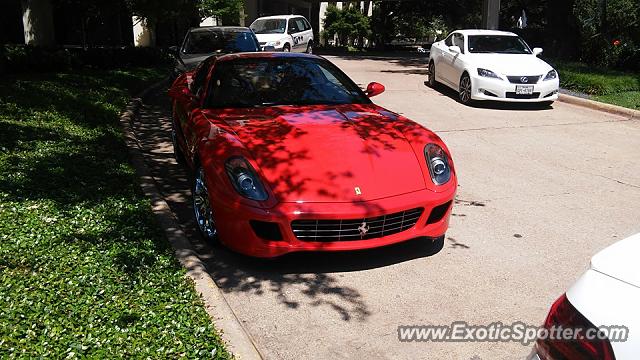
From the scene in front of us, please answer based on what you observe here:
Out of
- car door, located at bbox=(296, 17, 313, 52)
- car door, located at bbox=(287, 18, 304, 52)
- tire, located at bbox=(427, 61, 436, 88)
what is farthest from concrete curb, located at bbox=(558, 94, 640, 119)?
car door, located at bbox=(296, 17, 313, 52)

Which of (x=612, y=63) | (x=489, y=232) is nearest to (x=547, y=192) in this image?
(x=489, y=232)

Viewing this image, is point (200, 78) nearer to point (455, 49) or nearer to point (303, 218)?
point (303, 218)

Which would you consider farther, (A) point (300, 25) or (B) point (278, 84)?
→ (A) point (300, 25)

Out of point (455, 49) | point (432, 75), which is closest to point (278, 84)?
point (455, 49)

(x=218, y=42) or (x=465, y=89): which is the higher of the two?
(x=218, y=42)

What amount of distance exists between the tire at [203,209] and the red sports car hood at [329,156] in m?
0.52

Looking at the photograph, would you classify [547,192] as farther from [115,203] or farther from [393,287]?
[115,203]

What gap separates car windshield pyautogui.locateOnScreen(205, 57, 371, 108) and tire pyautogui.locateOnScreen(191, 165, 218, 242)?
0.93m

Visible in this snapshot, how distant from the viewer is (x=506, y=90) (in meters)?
11.8

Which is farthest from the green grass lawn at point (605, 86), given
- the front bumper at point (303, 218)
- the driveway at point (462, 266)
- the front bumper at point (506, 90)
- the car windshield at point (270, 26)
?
the car windshield at point (270, 26)

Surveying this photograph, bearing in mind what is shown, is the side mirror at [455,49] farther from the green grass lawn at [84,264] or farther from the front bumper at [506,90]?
the green grass lawn at [84,264]

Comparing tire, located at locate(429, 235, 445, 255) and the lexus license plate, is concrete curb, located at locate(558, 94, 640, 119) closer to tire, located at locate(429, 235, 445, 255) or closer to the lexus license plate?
the lexus license plate

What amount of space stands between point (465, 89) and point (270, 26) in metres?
11.9

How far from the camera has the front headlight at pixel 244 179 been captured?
426 cm
